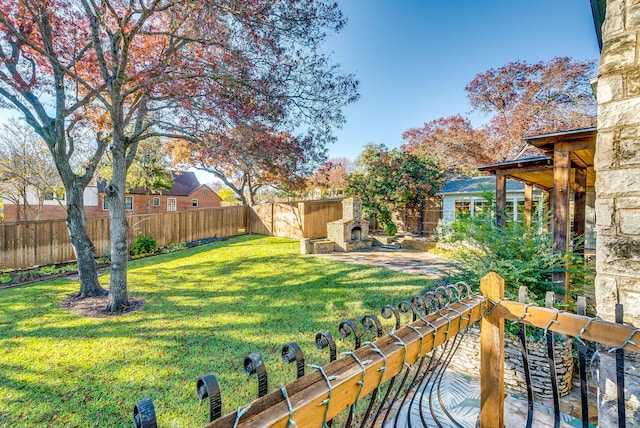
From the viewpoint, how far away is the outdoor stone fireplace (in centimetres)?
1144

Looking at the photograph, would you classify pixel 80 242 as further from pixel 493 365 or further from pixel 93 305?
pixel 493 365

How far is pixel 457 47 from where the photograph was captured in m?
9.38

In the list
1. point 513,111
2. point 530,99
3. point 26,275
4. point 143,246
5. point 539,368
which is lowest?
point 539,368

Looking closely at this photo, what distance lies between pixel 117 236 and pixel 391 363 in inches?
236

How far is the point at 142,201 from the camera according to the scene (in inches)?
896

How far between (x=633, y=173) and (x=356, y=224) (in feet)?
33.3

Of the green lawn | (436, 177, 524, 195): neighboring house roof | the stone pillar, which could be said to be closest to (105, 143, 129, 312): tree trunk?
the green lawn

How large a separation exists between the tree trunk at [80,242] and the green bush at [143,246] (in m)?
4.44

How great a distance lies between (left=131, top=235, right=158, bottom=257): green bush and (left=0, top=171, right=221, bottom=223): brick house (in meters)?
9.36

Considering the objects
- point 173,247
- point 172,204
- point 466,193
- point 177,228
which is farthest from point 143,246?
point 172,204

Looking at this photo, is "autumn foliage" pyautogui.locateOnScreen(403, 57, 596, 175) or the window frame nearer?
"autumn foliage" pyautogui.locateOnScreen(403, 57, 596, 175)

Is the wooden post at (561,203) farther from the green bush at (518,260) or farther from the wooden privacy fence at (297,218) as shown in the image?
the wooden privacy fence at (297,218)

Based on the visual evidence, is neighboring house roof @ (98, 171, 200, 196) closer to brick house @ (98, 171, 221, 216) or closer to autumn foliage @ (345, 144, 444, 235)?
brick house @ (98, 171, 221, 216)

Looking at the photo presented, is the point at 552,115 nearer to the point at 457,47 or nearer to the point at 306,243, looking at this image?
the point at 457,47
